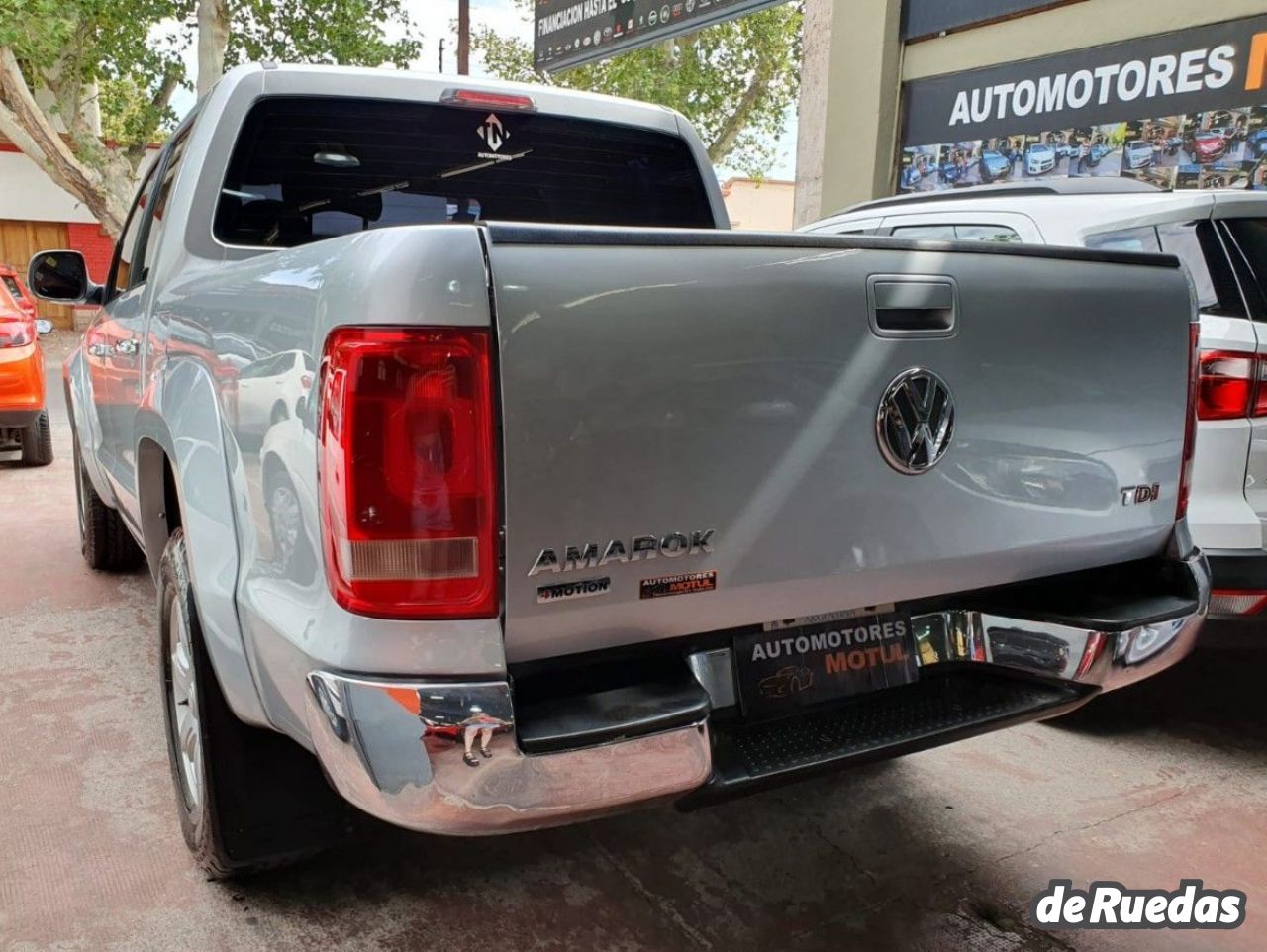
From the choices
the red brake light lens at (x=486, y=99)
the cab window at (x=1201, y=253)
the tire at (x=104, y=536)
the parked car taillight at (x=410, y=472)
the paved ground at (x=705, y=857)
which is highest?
the red brake light lens at (x=486, y=99)

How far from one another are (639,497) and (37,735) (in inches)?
97.1

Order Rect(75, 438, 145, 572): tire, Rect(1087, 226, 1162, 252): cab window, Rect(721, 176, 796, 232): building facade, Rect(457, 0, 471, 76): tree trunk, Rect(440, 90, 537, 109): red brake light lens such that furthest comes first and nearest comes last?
Rect(721, 176, 796, 232): building facade
Rect(457, 0, 471, 76): tree trunk
Rect(75, 438, 145, 572): tire
Rect(1087, 226, 1162, 252): cab window
Rect(440, 90, 537, 109): red brake light lens

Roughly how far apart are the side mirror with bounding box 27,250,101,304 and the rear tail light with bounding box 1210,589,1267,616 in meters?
3.95

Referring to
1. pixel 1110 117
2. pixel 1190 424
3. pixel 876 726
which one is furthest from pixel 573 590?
pixel 1110 117

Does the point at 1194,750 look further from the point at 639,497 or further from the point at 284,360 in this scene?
the point at 284,360

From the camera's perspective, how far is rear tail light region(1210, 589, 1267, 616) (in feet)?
9.47

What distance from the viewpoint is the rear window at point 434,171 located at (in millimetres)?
2803

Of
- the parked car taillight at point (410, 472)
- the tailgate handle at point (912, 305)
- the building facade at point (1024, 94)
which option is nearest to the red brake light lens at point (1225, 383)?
the tailgate handle at point (912, 305)

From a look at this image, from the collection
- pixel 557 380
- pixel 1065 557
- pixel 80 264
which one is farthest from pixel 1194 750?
pixel 80 264

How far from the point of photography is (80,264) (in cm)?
387

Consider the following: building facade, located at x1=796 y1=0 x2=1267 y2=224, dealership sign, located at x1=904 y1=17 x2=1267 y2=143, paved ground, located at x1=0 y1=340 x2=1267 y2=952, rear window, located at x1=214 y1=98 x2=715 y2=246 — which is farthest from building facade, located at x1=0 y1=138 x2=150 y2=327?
paved ground, located at x1=0 y1=340 x2=1267 y2=952

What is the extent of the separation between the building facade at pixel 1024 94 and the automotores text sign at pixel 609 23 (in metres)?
1.19

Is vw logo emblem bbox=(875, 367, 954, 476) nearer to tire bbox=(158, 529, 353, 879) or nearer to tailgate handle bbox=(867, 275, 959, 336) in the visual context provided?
tailgate handle bbox=(867, 275, 959, 336)

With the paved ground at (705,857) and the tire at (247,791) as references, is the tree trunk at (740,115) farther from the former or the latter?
the tire at (247,791)
